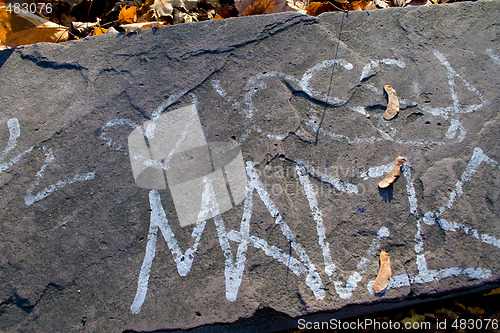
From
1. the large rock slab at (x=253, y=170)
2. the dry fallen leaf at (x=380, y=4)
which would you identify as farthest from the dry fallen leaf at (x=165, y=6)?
the dry fallen leaf at (x=380, y=4)

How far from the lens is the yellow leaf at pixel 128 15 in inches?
85.1

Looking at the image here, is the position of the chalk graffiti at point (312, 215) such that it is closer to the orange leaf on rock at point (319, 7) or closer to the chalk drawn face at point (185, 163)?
the chalk drawn face at point (185, 163)

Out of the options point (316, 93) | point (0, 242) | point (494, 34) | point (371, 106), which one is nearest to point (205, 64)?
point (316, 93)

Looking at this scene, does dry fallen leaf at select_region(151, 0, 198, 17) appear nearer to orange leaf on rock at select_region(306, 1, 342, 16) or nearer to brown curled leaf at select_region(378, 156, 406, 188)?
orange leaf on rock at select_region(306, 1, 342, 16)

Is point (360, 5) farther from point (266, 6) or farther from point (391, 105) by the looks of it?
point (391, 105)

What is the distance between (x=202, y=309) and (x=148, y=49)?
1561 mm

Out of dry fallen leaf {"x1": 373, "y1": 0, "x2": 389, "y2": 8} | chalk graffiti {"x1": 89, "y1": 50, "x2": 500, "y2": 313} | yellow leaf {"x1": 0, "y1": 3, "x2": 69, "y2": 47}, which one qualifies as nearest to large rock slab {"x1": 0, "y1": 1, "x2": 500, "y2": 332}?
chalk graffiti {"x1": 89, "y1": 50, "x2": 500, "y2": 313}

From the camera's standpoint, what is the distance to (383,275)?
1.59 meters

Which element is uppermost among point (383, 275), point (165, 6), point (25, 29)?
point (165, 6)

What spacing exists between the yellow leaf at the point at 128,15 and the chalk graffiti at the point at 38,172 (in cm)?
99

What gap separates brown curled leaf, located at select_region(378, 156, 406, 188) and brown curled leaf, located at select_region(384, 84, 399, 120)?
264 mm

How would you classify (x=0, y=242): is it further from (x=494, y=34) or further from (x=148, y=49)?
(x=494, y=34)

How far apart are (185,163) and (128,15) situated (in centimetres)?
126

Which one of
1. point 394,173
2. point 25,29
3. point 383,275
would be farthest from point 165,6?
point 383,275
